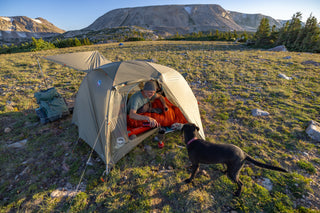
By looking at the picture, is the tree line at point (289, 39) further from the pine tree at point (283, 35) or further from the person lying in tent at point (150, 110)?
the person lying in tent at point (150, 110)

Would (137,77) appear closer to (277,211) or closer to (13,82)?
(277,211)

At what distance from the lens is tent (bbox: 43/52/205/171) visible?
12.5 feet

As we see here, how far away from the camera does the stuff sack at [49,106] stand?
524cm

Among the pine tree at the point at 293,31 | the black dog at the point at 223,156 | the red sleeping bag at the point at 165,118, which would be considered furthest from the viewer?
the pine tree at the point at 293,31

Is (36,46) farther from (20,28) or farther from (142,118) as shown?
(20,28)

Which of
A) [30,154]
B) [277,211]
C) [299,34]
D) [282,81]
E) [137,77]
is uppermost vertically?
[299,34]

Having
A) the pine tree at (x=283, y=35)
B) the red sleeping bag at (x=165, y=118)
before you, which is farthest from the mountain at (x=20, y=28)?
the red sleeping bag at (x=165, y=118)

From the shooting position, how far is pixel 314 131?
459 centimetres

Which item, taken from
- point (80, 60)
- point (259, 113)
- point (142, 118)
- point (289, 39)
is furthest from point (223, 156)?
point (289, 39)

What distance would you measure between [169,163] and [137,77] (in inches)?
104

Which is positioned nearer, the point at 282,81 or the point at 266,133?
the point at 266,133

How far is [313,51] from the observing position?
2009 centimetres

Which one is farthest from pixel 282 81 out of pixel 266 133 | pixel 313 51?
pixel 313 51

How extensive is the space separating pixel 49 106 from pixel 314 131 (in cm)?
948
